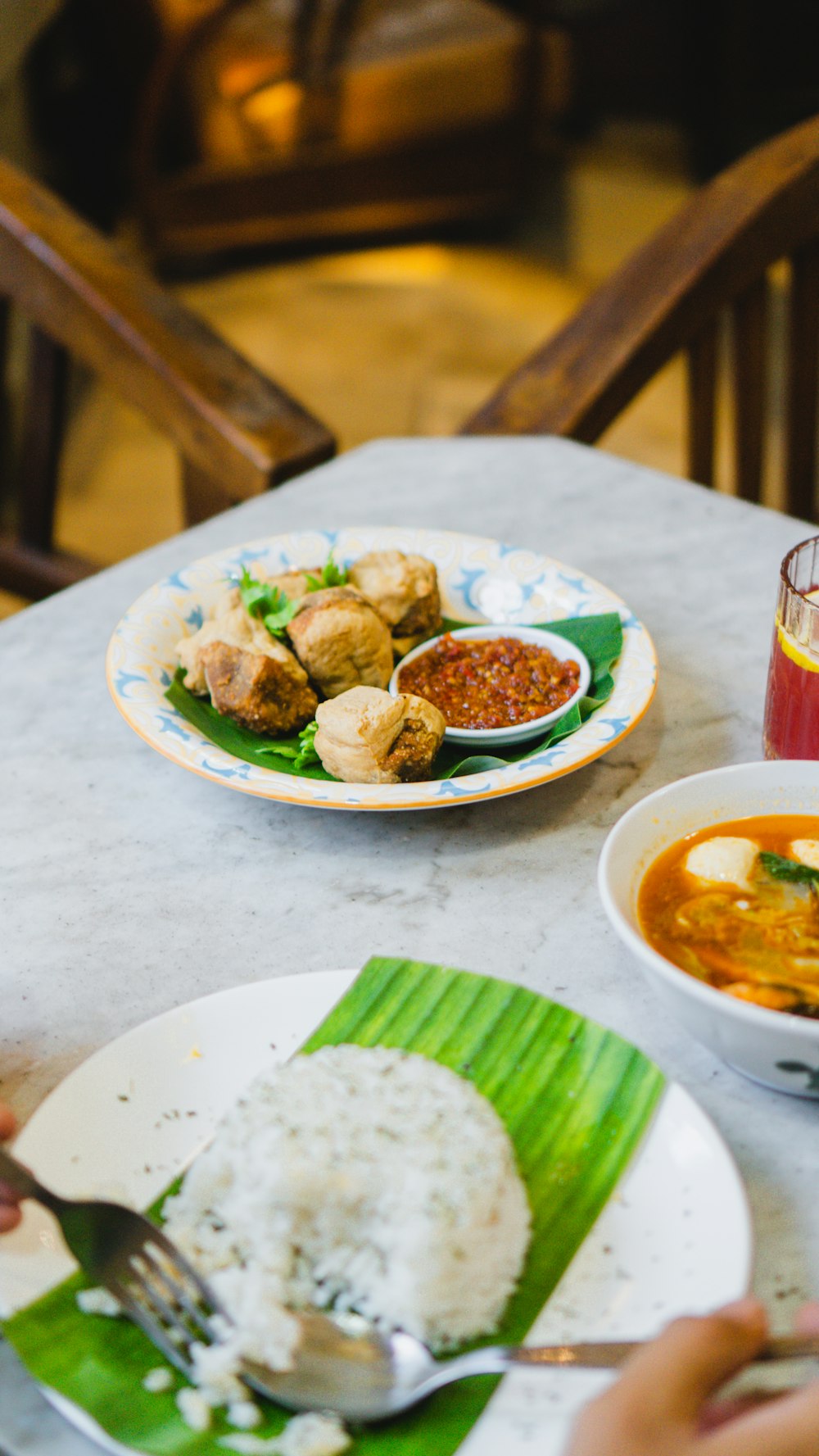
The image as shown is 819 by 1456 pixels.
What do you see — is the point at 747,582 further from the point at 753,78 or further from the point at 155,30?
the point at 753,78

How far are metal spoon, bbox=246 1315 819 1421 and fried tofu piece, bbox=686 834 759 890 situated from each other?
346 millimetres

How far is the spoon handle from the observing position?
1.95 ft

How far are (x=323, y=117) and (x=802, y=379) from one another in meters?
3.47

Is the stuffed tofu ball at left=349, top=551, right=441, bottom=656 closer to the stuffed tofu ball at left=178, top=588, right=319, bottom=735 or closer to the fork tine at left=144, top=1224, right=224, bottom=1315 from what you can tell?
the stuffed tofu ball at left=178, top=588, right=319, bottom=735

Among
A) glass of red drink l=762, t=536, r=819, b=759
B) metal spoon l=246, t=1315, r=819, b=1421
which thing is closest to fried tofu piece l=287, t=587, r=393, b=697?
glass of red drink l=762, t=536, r=819, b=759

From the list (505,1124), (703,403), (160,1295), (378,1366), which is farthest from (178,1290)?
(703,403)

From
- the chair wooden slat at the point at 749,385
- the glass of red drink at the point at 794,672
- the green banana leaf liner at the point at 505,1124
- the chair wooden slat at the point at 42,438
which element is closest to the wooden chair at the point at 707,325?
the chair wooden slat at the point at 749,385

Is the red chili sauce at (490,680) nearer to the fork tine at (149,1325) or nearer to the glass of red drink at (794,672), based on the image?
the glass of red drink at (794,672)

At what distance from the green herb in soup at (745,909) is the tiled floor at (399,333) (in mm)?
3222

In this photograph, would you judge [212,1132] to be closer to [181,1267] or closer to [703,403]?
[181,1267]

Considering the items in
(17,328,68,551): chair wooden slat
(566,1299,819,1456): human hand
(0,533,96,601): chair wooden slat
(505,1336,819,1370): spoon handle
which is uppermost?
(566,1299,819,1456): human hand

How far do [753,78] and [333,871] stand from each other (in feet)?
19.3

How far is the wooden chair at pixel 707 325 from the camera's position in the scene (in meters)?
1.93

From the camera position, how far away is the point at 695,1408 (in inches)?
22.1
